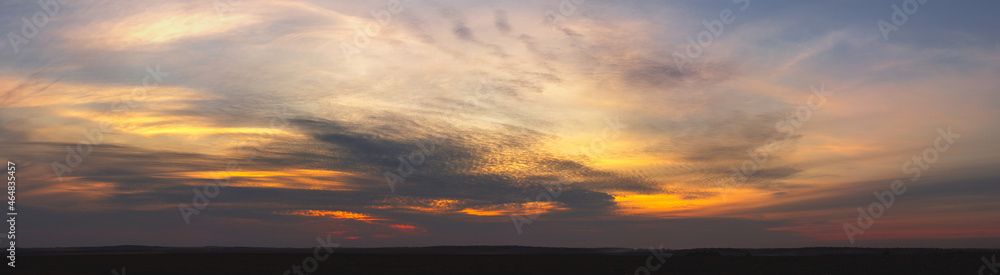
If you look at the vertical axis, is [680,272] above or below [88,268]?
below

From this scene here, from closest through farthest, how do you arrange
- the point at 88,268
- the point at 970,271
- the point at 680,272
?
1. the point at 970,271
2. the point at 680,272
3. the point at 88,268

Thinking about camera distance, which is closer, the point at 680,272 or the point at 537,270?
the point at 680,272

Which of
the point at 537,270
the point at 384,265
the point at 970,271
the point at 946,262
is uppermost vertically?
the point at 384,265

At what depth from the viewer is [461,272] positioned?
64188mm

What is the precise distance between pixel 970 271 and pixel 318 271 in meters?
59.8

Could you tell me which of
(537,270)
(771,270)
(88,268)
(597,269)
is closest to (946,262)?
(771,270)

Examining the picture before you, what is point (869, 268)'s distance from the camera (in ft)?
207

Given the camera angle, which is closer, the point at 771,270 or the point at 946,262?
the point at 771,270

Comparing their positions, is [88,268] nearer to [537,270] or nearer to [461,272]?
[461,272]

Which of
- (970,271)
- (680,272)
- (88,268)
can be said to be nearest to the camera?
(970,271)

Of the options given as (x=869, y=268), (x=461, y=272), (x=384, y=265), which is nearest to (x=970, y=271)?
(x=869, y=268)

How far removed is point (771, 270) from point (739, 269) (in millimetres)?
3138

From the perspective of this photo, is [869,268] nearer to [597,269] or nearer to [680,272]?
[680,272]

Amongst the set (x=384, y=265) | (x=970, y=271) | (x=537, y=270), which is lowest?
(x=970, y=271)
